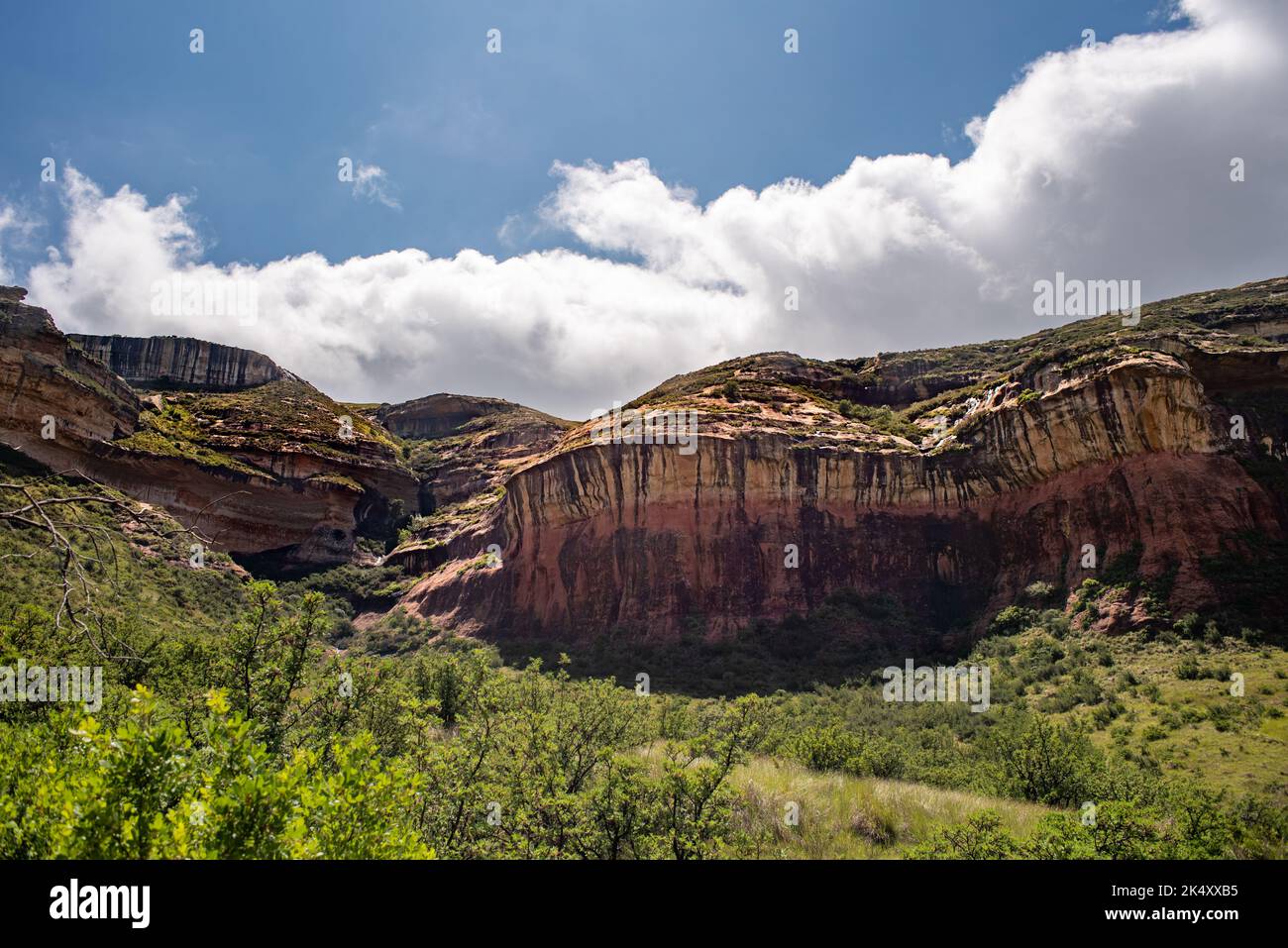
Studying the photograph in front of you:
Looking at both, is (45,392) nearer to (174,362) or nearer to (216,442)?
(216,442)

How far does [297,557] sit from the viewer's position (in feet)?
213

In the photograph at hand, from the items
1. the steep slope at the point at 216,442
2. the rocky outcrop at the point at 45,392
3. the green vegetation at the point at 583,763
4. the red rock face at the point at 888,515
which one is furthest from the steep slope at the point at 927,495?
the rocky outcrop at the point at 45,392

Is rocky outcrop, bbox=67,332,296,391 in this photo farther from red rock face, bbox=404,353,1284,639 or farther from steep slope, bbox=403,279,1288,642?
red rock face, bbox=404,353,1284,639

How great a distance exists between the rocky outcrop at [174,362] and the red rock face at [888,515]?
55.1 m

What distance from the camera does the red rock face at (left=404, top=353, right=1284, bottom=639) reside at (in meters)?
32.1

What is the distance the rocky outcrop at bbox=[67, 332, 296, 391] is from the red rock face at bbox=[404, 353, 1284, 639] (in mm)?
55100

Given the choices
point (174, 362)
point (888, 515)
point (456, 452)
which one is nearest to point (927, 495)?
point (888, 515)

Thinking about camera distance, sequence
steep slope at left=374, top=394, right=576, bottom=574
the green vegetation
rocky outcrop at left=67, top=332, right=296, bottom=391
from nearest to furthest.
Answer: the green vegetation, steep slope at left=374, top=394, right=576, bottom=574, rocky outcrop at left=67, top=332, right=296, bottom=391

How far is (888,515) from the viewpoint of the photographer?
4284 cm

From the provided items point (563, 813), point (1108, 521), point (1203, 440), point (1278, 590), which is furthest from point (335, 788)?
point (1203, 440)

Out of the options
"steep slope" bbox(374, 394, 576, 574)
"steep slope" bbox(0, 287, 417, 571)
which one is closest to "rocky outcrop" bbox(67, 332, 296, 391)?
"steep slope" bbox(0, 287, 417, 571)

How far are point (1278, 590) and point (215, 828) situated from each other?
3638cm

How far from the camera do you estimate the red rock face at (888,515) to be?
32.1 metres

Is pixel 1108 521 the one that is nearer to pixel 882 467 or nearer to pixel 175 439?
pixel 882 467
